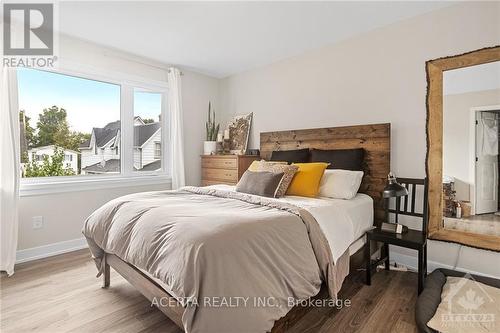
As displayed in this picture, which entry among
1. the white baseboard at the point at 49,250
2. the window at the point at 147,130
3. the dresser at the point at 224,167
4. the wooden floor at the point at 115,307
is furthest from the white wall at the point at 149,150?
the wooden floor at the point at 115,307

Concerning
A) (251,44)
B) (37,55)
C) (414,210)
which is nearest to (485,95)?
(414,210)

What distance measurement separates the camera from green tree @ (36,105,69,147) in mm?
3000

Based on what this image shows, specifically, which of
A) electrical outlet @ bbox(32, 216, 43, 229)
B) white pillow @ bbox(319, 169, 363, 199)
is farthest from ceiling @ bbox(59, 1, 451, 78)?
electrical outlet @ bbox(32, 216, 43, 229)

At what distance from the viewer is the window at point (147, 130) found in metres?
3.79

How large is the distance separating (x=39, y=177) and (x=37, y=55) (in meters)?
1.35

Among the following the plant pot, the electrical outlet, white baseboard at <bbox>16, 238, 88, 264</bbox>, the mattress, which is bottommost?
white baseboard at <bbox>16, 238, 88, 264</bbox>

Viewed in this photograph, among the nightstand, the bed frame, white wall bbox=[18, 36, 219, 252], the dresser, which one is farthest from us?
the dresser

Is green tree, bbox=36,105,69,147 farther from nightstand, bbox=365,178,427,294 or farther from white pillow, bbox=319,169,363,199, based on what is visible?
nightstand, bbox=365,178,427,294

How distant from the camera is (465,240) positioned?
7.64ft

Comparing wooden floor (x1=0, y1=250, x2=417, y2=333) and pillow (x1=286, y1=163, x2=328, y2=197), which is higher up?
pillow (x1=286, y1=163, x2=328, y2=197)

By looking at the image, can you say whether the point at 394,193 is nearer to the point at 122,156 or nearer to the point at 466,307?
the point at 466,307

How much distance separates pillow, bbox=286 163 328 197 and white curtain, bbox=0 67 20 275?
8.94 ft

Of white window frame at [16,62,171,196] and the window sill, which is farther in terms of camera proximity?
white window frame at [16,62,171,196]

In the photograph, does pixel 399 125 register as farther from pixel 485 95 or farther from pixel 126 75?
pixel 126 75
